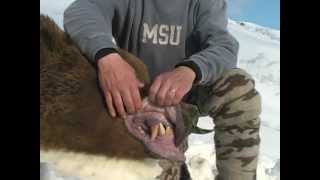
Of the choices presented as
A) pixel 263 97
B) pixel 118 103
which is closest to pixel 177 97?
pixel 118 103

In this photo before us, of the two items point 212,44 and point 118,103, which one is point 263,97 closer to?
point 212,44

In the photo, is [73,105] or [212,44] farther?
[212,44]

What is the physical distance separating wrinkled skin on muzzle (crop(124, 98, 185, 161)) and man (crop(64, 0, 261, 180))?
49 millimetres

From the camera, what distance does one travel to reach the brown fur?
3.82 m

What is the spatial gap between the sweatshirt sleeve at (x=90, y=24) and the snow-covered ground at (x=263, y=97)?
0.05 meters

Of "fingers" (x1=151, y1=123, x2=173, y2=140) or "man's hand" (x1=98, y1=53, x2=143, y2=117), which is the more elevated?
"man's hand" (x1=98, y1=53, x2=143, y2=117)

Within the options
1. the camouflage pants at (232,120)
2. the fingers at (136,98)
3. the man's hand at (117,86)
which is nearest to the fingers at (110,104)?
the man's hand at (117,86)

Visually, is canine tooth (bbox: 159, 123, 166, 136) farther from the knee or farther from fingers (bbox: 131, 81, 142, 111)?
the knee

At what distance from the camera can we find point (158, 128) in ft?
12.7

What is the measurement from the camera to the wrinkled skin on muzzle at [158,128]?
12.7ft

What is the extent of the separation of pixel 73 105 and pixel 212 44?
0.71 meters

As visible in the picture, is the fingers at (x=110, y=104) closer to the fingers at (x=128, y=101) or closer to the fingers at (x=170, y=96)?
the fingers at (x=128, y=101)

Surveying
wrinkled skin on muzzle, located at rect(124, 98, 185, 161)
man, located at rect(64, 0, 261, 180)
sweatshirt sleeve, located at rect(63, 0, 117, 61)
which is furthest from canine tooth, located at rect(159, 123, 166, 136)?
sweatshirt sleeve, located at rect(63, 0, 117, 61)
